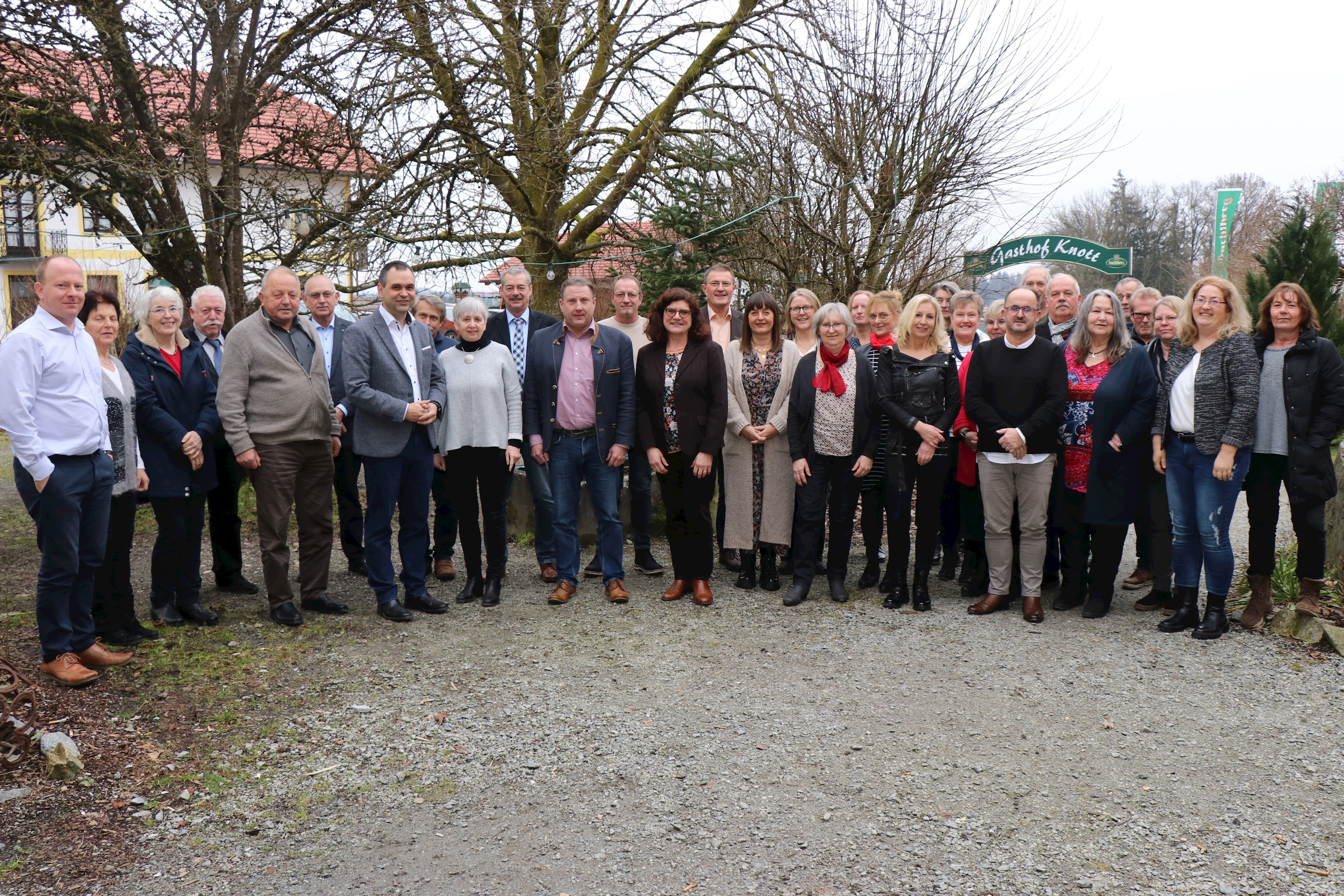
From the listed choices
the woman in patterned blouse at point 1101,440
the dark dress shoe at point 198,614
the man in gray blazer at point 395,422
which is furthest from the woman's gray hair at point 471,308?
the woman in patterned blouse at point 1101,440

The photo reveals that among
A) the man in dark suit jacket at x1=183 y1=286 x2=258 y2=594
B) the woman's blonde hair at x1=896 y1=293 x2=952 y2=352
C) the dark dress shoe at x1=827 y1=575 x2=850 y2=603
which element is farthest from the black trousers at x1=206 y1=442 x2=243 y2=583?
the woman's blonde hair at x1=896 y1=293 x2=952 y2=352

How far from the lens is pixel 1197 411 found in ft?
17.4

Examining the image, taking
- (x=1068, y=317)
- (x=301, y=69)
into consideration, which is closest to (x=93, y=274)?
(x=301, y=69)

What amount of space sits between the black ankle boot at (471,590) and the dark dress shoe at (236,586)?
4.80ft

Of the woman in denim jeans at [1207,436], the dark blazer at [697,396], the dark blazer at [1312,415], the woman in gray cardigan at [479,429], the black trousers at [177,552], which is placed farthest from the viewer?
the dark blazer at [697,396]

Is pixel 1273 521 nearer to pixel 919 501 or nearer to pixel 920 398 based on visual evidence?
pixel 919 501

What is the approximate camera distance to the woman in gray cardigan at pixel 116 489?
4.93 m

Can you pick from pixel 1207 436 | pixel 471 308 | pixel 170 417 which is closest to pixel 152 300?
pixel 170 417

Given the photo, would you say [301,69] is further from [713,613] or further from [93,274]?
[93,274]

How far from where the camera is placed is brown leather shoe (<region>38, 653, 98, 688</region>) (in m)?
4.37

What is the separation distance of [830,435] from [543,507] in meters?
2.16

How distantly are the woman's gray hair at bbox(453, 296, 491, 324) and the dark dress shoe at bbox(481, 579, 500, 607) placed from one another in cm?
174

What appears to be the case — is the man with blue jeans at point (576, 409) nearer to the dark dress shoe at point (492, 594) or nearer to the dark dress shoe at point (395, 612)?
the dark dress shoe at point (492, 594)

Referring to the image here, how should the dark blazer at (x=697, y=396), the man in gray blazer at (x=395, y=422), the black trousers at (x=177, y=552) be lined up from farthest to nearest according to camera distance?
the dark blazer at (x=697, y=396) < the man in gray blazer at (x=395, y=422) < the black trousers at (x=177, y=552)
